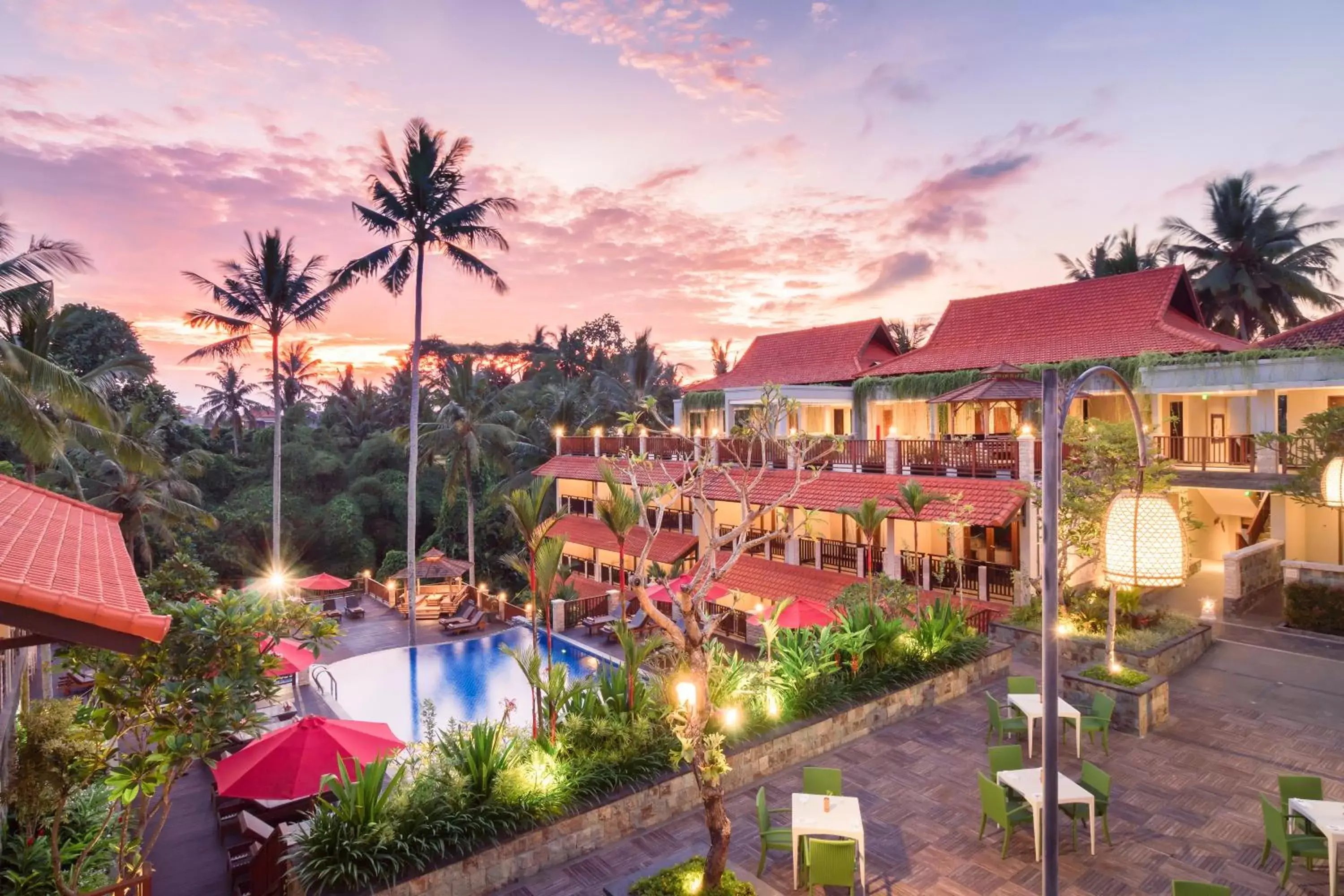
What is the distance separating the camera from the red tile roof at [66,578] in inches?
130

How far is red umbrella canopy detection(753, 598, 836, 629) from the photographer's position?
14.0 meters

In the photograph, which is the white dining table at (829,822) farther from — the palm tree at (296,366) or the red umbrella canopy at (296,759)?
the palm tree at (296,366)

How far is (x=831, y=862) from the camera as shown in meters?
6.24

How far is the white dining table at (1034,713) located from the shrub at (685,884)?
5591 millimetres

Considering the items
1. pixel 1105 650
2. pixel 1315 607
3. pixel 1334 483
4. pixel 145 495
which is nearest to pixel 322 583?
pixel 145 495

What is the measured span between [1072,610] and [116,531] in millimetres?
17483

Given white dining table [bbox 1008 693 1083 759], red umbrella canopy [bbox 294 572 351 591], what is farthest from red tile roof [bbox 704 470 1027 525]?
red umbrella canopy [bbox 294 572 351 591]

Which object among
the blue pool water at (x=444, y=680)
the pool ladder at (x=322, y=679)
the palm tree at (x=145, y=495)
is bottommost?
the blue pool water at (x=444, y=680)

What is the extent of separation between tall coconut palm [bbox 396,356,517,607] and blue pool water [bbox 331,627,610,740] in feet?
28.7

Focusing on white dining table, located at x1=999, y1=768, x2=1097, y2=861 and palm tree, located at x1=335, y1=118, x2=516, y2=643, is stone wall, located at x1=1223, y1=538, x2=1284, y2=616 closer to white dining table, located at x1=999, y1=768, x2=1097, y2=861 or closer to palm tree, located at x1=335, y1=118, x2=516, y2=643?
white dining table, located at x1=999, y1=768, x2=1097, y2=861

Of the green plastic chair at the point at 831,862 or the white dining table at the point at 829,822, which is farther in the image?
the white dining table at the point at 829,822

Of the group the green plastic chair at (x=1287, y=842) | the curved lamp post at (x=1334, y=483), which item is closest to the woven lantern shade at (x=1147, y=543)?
the curved lamp post at (x=1334, y=483)

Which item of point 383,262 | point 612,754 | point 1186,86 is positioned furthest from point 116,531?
point 1186,86

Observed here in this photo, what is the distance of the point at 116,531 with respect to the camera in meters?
8.52
